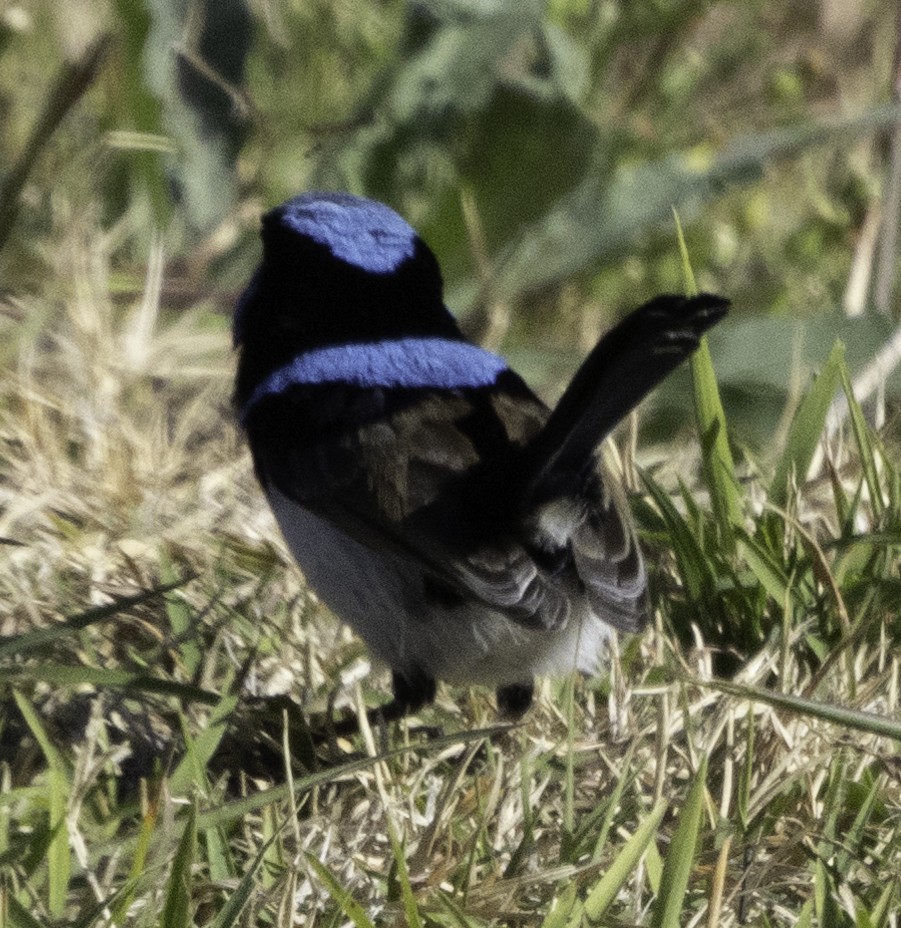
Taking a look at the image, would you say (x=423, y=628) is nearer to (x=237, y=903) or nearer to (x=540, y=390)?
(x=237, y=903)

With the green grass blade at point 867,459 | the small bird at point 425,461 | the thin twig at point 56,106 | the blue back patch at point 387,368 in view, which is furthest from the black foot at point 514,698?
the thin twig at point 56,106

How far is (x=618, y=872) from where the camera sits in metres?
1.96

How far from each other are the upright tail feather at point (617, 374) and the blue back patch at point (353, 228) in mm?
714

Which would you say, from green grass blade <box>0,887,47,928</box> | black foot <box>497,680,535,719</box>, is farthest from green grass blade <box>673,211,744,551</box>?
green grass blade <box>0,887,47,928</box>

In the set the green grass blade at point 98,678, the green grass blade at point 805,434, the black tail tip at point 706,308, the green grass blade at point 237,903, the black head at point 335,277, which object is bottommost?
the green grass blade at point 237,903

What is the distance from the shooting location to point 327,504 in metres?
2.62

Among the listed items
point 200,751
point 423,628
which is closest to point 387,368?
point 423,628

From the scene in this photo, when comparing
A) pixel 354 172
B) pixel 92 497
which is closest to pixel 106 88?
pixel 354 172

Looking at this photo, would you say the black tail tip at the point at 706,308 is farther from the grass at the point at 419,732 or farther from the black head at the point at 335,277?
the black head at the point at 335,277

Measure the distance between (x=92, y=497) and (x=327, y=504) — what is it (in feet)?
2.72

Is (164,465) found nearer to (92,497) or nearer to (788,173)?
(92,497)

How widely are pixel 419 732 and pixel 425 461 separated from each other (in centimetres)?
48

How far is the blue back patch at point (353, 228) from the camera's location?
3014mm

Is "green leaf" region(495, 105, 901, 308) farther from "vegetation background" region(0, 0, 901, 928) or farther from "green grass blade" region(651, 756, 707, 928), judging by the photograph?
"green grass blade" region(651, 756, 707, 928)
